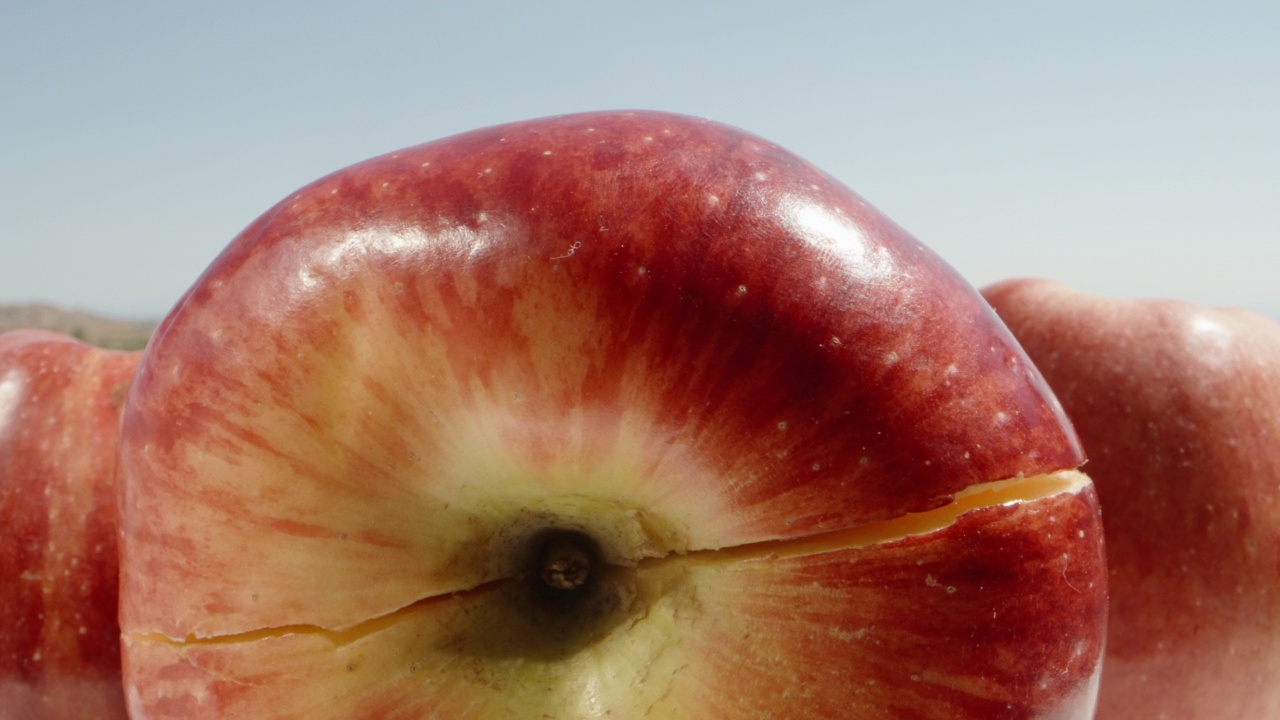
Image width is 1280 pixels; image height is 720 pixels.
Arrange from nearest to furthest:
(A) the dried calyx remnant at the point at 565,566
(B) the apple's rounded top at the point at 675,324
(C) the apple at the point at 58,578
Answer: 1. (B) the apple's rounded top at the point at 675,324
2. (A) the dried calyx remnant at the point at 565,566
3. (C) the apple at the point at 58,578

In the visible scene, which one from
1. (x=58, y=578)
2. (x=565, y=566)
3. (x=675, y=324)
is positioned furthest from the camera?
(x=58, y=578)

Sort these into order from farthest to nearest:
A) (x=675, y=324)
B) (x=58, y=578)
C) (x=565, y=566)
→ 1. (x=58, y=578)
2. (x=565, y=566)
3. (x=675, y=324)

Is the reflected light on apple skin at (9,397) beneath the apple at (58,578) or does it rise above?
above

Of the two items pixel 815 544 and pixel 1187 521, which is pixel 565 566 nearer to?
pixel 815 544

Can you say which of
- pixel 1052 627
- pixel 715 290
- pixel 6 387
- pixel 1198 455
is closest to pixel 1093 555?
pixel 1052 627

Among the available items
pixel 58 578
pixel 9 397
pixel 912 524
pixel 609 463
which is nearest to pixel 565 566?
pixel 609 463

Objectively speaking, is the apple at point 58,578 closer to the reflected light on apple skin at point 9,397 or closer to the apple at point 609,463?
the reflected light on apple skin at point 9,397

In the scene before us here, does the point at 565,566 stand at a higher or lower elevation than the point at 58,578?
higher

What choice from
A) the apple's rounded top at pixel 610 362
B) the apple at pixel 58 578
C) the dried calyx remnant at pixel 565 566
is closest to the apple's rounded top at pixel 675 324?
the apple's rounded top at pixel 610 362
